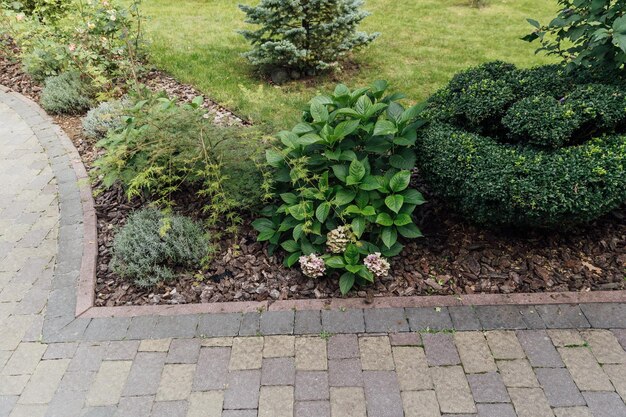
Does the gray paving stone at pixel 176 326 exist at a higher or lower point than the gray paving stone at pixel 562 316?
lower

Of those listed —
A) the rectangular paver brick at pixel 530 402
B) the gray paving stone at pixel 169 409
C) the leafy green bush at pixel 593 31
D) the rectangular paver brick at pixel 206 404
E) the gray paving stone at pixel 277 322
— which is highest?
the leafy green bush at pixel 593 31

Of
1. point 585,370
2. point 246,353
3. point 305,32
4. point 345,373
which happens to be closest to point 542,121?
point 585,370

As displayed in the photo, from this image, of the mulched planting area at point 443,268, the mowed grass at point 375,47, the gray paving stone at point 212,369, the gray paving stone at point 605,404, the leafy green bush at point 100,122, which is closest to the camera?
the gray paving stone at point 605,404

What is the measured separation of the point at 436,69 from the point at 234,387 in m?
5.10

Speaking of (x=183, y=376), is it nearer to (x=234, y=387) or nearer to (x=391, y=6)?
(x=234, y=387)

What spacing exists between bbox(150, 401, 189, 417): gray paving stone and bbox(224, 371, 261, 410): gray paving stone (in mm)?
229

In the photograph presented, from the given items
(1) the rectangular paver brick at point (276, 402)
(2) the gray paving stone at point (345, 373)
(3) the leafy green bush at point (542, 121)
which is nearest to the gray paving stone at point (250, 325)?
(1) the rectangular paver brick at point (276, 402)

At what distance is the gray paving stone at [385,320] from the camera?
2.91 m

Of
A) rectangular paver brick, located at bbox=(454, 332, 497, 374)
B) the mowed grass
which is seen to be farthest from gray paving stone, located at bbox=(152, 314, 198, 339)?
the mowed grass

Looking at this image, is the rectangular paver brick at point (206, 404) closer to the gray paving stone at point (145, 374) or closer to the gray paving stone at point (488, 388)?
the gray paving stone at point (145, 374)

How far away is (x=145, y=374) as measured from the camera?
270cm

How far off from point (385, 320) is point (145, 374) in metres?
1.49

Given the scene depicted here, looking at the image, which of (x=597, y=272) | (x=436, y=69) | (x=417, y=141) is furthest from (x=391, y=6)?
(x=597, y=272)

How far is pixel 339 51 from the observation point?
5.79 meters
